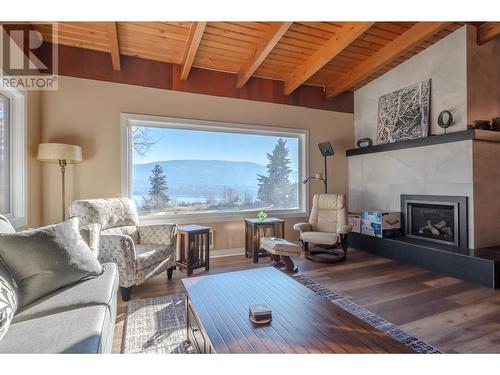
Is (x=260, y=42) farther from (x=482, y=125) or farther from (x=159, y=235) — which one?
(x=482, y=125)

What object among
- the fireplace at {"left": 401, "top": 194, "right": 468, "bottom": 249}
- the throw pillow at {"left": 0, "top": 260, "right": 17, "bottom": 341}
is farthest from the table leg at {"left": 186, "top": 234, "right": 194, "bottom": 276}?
the fireplace at {"left": 401, "top": 194, "right": 468, "bottom": 249}

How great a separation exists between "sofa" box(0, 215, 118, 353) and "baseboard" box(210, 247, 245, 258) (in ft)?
7.67

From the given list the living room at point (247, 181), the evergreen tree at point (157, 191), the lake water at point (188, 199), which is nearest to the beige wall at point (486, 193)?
the living room at point (247, 181)

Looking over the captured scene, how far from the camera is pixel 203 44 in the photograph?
3500mm

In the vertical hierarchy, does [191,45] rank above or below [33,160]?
above

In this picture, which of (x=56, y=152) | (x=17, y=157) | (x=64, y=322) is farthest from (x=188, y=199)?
(x=64, y=322)

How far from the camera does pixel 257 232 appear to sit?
3.88 metres

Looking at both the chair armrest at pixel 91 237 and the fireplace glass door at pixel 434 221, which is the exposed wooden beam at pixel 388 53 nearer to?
the fireplace glass door at pixel 434 221

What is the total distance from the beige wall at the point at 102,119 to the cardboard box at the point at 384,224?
2045 mm

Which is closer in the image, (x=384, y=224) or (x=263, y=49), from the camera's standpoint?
(x=263, y=49)

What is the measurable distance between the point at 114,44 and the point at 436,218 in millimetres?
4726

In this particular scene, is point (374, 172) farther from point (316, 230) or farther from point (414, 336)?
point (414, 336)

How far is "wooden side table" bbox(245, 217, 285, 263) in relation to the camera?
3.81 metres

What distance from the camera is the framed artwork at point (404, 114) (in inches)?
153
